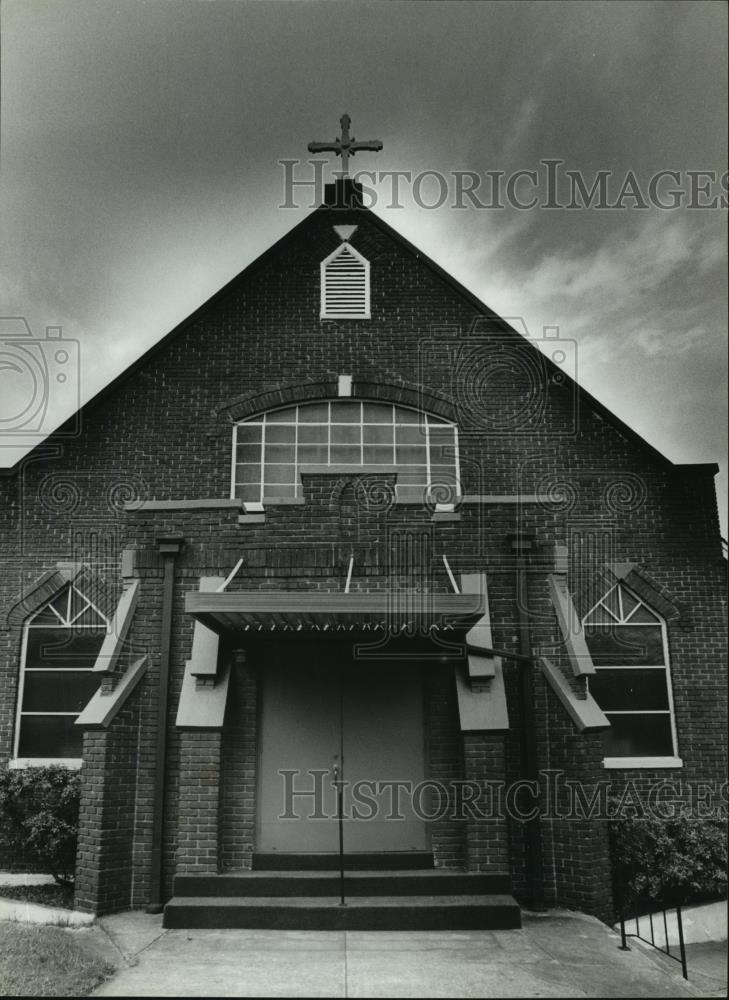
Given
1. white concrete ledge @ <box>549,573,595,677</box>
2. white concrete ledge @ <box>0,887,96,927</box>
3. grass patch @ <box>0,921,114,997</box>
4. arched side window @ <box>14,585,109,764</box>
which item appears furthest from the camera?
arched side window @ <box>14,585,109,764</box>

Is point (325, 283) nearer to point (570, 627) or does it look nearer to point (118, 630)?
point (118, 630)

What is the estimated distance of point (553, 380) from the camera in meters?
13.1

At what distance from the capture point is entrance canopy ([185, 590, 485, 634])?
882 centimetres

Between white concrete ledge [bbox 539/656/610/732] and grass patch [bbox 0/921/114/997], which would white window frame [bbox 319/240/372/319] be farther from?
grass patch [bbox 0/921/114/997]

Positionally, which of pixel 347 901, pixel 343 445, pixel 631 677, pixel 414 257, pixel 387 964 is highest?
pixel 414 257

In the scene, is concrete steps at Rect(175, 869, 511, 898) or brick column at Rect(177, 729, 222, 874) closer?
concrete steps at Rect(175, 869, 511, 898)

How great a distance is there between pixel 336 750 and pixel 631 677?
4247mm

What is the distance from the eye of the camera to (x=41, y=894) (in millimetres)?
10062

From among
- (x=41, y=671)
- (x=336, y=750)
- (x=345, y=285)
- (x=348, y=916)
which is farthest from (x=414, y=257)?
(x=348, y=916)

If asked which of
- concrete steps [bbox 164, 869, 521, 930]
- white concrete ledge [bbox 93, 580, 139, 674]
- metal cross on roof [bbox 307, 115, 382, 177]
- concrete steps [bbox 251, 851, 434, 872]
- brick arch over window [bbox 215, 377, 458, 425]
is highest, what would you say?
metal cross on roof [bbox 307, 115, 382, 177]

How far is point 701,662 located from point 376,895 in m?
5.51

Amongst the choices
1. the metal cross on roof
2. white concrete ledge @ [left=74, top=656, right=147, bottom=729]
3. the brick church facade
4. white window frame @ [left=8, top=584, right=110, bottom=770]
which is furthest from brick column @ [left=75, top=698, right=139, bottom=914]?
the metal cross on roof

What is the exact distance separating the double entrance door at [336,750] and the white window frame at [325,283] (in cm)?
548

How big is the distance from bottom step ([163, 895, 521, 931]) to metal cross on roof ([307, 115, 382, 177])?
1020cm
